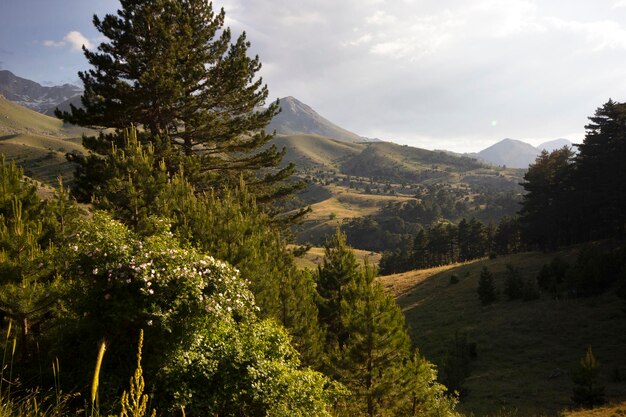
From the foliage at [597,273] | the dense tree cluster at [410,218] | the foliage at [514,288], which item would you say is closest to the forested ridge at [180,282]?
the foliage at [597,273]

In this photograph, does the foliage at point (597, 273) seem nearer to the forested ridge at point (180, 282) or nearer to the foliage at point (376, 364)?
the forested ridge at point (180, 282)

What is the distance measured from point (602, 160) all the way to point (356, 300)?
49.9 m

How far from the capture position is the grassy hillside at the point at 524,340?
2391cm

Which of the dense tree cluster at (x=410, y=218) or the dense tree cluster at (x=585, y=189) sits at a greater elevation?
the dense tree cluster at (x=585, y=189)

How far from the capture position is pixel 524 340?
3212 centimetres

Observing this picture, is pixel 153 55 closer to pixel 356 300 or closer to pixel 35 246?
pixel 35 246

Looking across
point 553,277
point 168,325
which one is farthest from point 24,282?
point 553,277

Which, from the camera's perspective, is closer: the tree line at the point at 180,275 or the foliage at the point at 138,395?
the foliage at the point at 138,395

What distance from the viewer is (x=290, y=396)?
29.8 feet

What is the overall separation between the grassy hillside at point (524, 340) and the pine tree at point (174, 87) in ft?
76.7

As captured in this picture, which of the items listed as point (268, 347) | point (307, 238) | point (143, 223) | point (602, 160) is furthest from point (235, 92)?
point (307, 238)

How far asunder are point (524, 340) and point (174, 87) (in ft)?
113

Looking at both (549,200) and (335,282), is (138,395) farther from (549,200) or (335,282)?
(549,200)

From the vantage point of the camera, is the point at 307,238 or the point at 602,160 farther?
the point at 307,238
